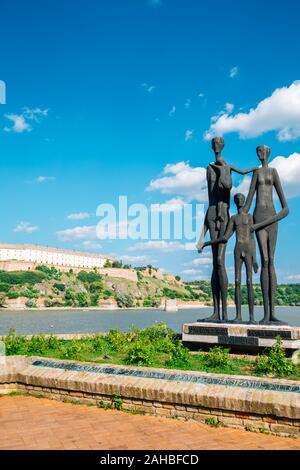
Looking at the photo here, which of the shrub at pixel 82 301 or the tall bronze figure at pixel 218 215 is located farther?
the shrub at pixel 82 301

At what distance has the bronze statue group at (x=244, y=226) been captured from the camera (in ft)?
34.1

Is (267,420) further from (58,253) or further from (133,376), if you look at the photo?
(58,253)

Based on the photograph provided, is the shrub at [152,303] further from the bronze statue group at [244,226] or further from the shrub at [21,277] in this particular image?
the bronze statue group at [244,226]

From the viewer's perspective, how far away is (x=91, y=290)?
387 ft

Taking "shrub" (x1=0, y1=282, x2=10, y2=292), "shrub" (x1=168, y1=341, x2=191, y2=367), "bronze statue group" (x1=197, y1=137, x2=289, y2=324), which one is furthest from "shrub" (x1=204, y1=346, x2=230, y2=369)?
"shrub" (x1=0, y1=282, x2=10, y2=292)

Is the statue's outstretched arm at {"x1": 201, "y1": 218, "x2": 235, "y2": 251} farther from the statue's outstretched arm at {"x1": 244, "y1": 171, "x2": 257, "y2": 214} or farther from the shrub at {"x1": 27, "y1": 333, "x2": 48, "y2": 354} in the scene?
the shrub at {"x1": 27, "y1": 333, "x2": 48, "y2": 354}

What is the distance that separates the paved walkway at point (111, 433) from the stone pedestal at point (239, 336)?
3963 millimetres

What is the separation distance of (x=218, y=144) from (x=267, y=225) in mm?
2562

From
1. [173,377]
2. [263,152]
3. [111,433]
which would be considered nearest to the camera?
[111,433]

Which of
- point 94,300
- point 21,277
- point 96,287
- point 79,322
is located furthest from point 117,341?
point 96,287

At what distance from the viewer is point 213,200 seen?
11.4 m

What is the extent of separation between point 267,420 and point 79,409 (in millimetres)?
2794

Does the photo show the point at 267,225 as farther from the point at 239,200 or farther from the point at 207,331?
the point at 207,331
